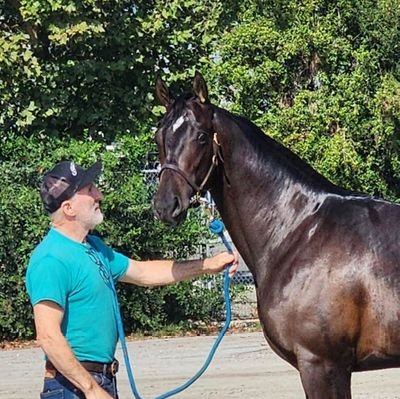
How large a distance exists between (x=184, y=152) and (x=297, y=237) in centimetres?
Result: 78

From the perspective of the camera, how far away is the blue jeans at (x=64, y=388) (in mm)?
4242

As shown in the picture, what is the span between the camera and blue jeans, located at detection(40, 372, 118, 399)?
13.9 ft

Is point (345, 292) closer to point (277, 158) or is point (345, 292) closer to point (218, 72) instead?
point (277, 158)

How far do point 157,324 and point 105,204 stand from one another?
5.55 feet

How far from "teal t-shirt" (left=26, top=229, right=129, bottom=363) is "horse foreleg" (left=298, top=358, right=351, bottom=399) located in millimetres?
1096

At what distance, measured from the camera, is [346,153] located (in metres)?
12.6

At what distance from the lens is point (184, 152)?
5137 mm

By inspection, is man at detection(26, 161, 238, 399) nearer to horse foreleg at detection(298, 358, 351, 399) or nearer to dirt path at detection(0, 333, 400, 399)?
horse foreleg at detection(298, 358, 351, 399)

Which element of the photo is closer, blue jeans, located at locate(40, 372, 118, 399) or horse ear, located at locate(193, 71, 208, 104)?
blue jeans, located at locate(40, 372, 118, 399)

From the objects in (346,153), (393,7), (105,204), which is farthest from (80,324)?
(393,7)

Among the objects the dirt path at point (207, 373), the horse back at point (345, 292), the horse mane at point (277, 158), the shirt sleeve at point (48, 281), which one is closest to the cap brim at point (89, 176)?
the shirt sleeve at point (48, 281)

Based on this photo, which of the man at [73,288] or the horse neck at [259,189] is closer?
the man at [73,288]

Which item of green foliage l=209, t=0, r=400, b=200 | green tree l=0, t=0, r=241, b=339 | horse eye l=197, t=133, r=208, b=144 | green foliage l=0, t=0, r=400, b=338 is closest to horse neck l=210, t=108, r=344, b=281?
horse eye l=197, t=133, r=208, b=144

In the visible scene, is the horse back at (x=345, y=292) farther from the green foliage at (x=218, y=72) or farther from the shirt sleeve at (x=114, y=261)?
the green foliage at (x=218, y=72)
